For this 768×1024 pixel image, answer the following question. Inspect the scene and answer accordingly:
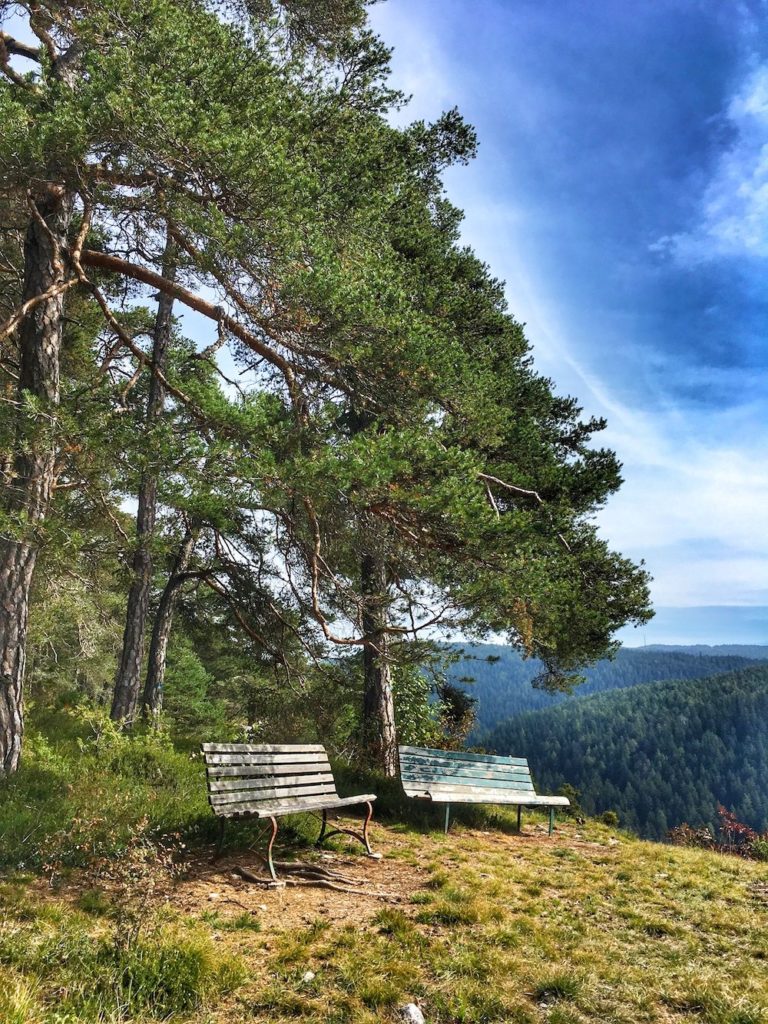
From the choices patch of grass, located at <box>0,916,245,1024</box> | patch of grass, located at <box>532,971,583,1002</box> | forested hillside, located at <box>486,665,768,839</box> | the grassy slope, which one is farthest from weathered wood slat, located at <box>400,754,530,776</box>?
forested hillside, located at <box>486,665,768,839</box>

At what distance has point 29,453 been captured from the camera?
590 cm

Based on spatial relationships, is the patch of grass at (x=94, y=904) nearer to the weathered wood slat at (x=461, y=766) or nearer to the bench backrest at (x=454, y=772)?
the bench backrest at (x=454, y=772)

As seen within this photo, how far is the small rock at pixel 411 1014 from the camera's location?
123 inches

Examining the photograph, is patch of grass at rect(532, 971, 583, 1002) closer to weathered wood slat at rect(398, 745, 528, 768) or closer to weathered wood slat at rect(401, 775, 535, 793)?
weathered wood slat at rect(401, 775, 535, 793)

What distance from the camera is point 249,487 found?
6.61 m

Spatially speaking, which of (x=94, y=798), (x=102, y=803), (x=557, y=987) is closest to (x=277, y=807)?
(x=102, y=803)

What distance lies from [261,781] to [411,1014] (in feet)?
10.3

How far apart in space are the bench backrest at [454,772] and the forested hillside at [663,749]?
4655 inches

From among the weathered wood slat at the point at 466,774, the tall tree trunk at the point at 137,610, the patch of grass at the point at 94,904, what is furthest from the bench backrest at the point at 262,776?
the tall tree trunk at the point at 137,610

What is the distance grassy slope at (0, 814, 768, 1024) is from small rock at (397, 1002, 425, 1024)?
3.2 inches

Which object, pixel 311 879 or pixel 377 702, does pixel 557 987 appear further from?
pixel 377 702

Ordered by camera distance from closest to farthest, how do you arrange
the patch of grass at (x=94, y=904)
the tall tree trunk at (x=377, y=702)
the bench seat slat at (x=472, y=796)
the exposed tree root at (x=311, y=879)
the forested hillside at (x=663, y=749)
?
the patch of grass at (x=94, y=904) → the exposed tree root at (x=311, y=879) → the bench seat slat at (x=472, y=796) → the tall tree trunk at (x=377, y=702) → the forested hillside at (x=663, y=749)

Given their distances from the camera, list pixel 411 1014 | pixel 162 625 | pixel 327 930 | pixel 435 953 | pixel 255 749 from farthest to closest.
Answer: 1. pixel 162 625
2. pixel 255 749
3. pixel 327 930
4. pixel 435 953
5. pixel 411 1014

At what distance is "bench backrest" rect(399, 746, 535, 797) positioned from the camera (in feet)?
26.8
